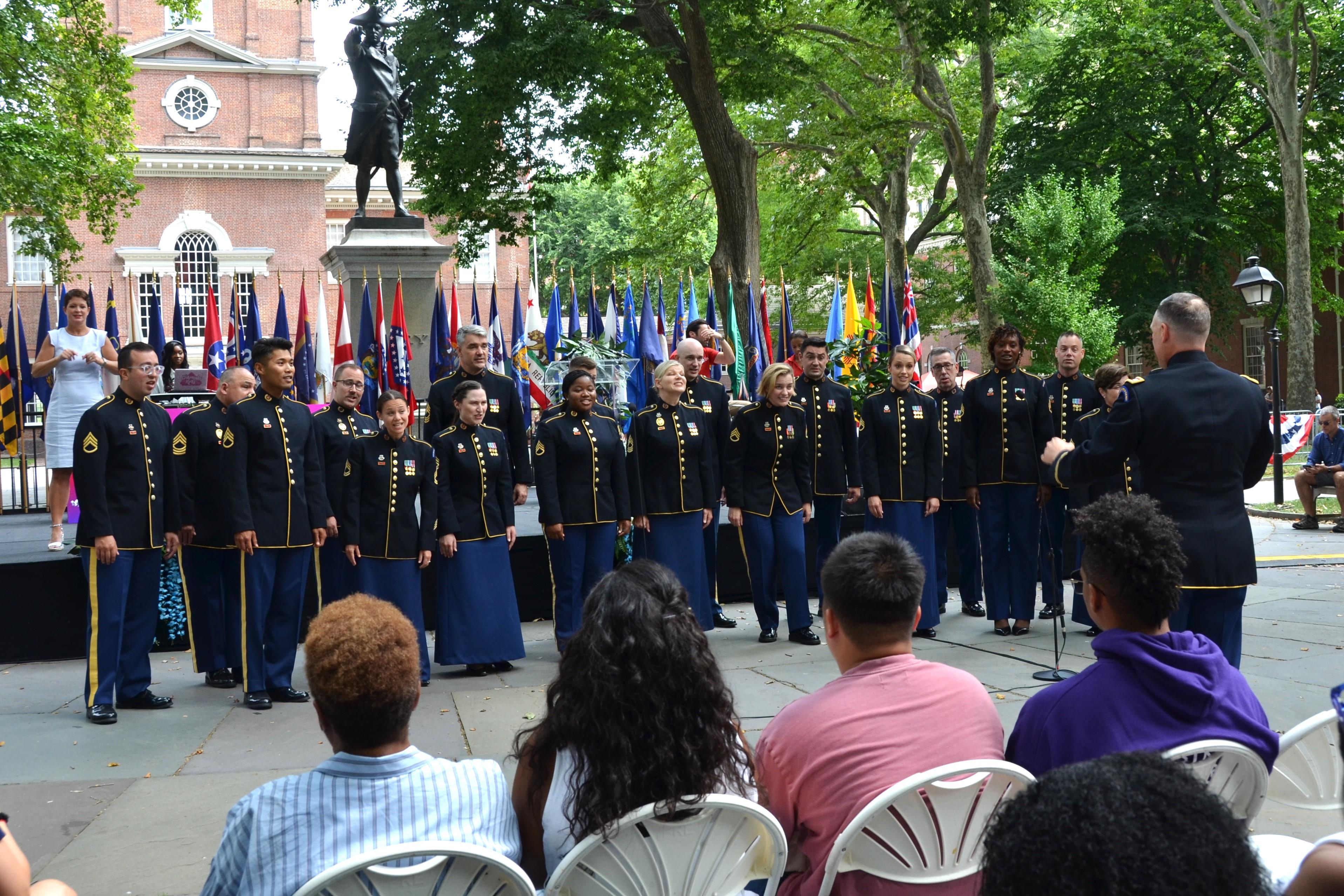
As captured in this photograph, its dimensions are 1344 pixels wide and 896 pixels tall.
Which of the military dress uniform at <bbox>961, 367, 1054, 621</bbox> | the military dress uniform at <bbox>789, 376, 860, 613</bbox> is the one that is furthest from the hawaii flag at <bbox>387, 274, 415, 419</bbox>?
the military dress uniform at <bbox>961, 367, 1054, 621</bbox>

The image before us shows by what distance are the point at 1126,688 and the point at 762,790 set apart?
849 millimetres

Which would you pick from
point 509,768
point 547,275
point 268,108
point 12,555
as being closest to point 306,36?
point 268,108

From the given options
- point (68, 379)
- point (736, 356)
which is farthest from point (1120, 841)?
point (736, 356)

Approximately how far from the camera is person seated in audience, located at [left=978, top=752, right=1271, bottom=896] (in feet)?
3.71

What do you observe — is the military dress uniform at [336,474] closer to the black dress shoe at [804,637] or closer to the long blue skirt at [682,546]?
the long blue skirt at [682,546]

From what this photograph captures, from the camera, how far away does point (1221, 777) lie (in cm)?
256

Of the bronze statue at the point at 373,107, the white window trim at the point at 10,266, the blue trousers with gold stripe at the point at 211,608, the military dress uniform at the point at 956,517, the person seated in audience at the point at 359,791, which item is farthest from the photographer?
the white window trim at the point at 10,266

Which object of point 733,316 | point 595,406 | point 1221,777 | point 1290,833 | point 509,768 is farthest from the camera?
point 733,316

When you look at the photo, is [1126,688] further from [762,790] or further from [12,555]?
[12,555]

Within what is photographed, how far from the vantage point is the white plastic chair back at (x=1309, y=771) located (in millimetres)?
2771

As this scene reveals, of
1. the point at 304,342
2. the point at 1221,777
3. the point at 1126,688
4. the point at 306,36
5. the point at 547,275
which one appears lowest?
the point at 1221,777

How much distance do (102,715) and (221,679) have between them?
3.08ft

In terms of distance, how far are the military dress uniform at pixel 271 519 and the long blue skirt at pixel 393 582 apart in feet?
1.10

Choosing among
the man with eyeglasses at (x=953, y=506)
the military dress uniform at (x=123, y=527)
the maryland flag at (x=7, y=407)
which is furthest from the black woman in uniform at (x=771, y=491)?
the maryland flag at (x=7, y=407)
